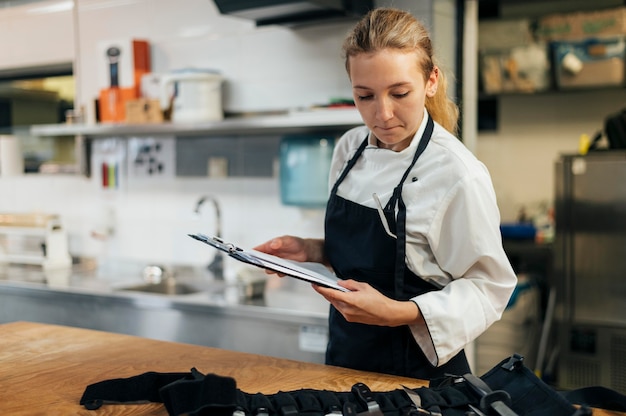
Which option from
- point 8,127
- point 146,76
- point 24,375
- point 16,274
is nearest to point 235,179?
point 146,76

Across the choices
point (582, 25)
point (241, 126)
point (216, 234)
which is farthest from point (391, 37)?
point (582, 25)

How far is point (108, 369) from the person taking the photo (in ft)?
5.09

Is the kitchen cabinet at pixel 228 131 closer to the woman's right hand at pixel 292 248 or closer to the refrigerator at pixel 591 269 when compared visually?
the woman's right hand at pixel 292 248

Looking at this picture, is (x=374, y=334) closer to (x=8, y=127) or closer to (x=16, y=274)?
(x=16, y=274)

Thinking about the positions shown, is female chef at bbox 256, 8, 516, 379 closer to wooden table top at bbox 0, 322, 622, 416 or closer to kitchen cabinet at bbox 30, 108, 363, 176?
wooden table top at bbox 0, 322, 622, 416

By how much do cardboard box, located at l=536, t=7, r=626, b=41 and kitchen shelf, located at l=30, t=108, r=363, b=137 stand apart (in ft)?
7.27

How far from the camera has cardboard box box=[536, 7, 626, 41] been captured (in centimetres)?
441

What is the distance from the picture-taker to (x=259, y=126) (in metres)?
3.28

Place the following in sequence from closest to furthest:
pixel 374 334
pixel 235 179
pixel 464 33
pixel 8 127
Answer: pixel 374 334, pixel 464 33, pixel 235 179, pixel 8 127

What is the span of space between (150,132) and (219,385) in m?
2.82

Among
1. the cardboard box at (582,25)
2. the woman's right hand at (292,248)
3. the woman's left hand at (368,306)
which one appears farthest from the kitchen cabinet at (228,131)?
the cardboard box at (582,25)

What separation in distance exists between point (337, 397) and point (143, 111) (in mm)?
2696

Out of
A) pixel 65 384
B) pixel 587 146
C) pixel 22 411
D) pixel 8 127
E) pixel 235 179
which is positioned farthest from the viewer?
pixel 8 127

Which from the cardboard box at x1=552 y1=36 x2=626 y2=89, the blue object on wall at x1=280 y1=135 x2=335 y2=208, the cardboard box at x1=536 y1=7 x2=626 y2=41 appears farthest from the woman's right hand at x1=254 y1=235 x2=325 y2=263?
the cardboard box at x1=536 y1=7 x2=626 y2=41
